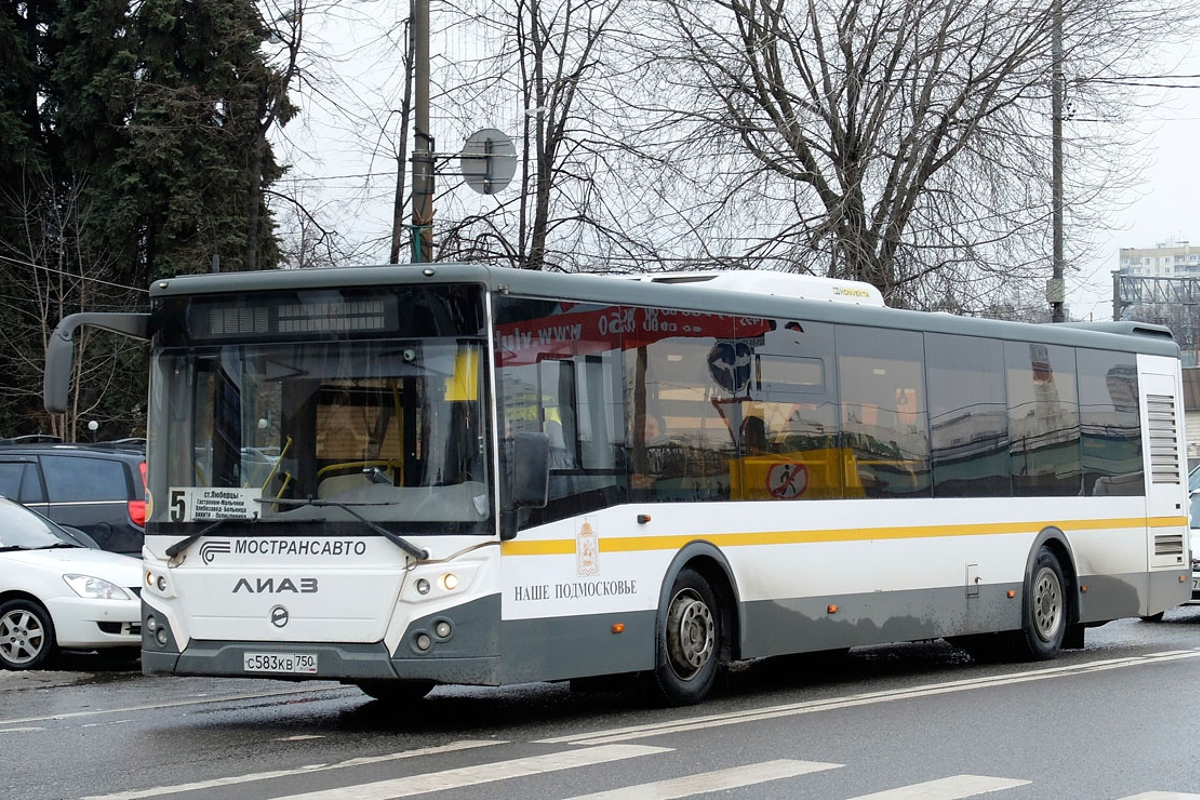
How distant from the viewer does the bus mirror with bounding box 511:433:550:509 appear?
9719mm

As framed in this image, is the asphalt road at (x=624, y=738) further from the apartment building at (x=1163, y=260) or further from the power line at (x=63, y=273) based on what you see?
the apartment building at (x=1163, y=260)

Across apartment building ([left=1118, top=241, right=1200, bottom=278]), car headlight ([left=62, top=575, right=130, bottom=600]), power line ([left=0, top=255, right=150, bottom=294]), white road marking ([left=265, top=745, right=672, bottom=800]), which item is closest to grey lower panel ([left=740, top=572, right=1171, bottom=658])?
white road marking ([left=265, top=745, right=672, bottom=800])

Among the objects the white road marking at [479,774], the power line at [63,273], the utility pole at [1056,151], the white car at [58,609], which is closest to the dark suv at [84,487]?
the white car at [58,609]

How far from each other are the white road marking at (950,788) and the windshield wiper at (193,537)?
4.26 metres

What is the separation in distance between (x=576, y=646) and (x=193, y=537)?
7.85 feet

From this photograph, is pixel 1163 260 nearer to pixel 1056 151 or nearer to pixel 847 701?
pixel 1056 151

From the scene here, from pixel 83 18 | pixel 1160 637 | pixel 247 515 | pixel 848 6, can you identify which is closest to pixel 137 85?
pixel 83 18

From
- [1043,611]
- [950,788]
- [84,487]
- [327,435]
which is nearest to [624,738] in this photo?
[950,788]

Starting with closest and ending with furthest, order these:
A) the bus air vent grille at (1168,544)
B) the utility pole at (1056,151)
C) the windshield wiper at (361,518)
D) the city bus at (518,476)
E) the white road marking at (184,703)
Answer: the windshield wiper at (361,518) < the city bus at (518,476) < the white road marking at (184,703) < the bus air vent grille at (1168,544) < the utility pole at (1056,151)

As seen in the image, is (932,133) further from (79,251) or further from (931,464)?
(79,251)

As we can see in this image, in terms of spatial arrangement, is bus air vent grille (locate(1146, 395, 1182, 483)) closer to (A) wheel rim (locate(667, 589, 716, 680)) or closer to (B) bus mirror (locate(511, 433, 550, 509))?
(A) wheel rim (locate(667, 589, 716, 680))

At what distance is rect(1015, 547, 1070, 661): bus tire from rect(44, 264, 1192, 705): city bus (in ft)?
5.62

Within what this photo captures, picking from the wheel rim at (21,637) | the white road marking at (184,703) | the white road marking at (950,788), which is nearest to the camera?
the white road marking at (950,788)

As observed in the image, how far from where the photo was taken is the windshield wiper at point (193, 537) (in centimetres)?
1005
